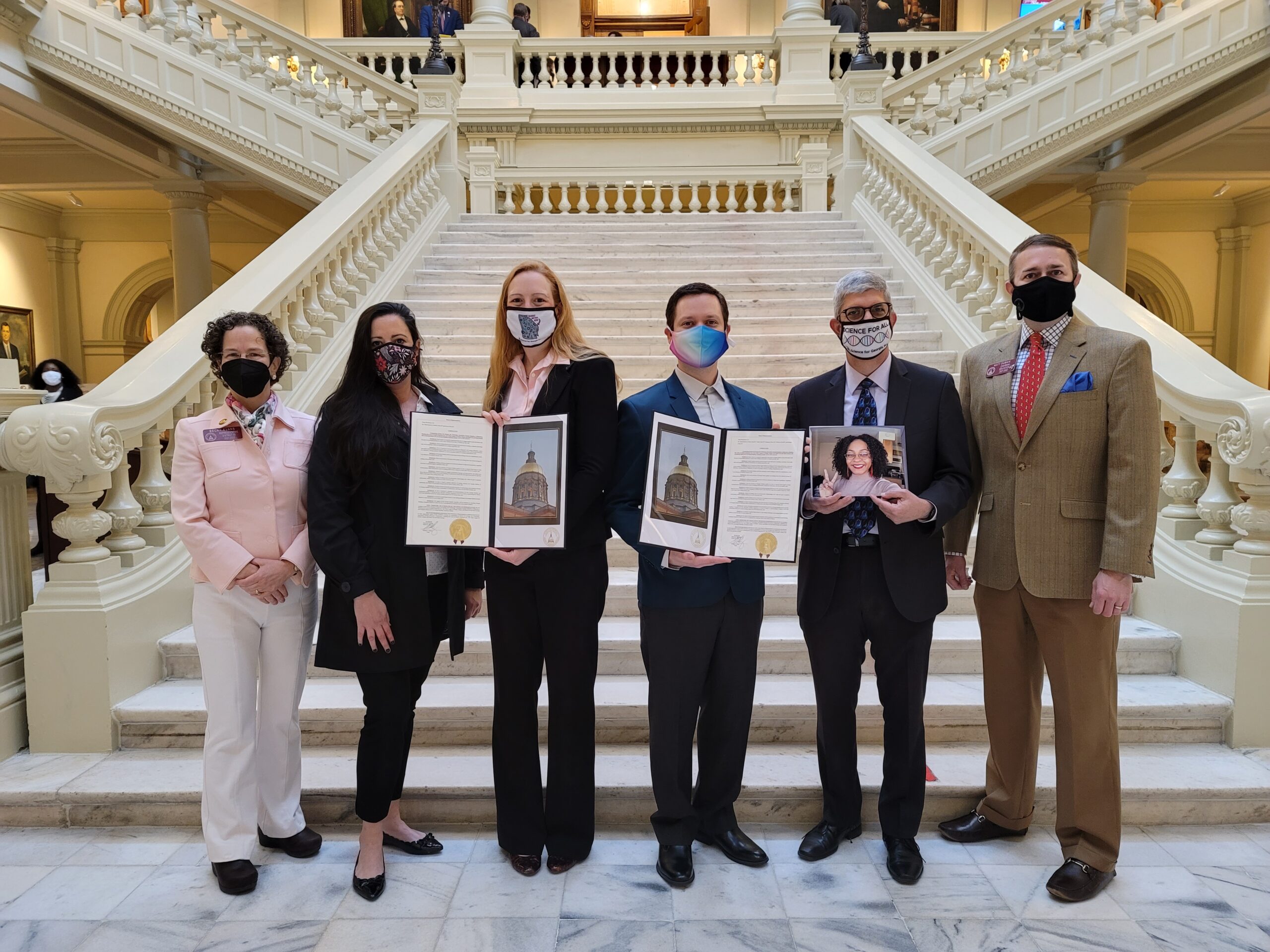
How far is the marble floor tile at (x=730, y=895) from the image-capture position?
2.64m

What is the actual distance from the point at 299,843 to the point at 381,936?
582 mm

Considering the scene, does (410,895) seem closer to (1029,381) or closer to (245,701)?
(245,701)

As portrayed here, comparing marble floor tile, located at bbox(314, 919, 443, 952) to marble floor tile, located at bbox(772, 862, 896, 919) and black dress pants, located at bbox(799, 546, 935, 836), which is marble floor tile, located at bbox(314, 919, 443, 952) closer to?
marble floor tile, located at bbox(772, 862, 896, 919)

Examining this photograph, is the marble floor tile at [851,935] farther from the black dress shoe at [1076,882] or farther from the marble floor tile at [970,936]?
the black dress shoe at [1076,882]

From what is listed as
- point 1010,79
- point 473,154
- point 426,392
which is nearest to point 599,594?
point 426,392

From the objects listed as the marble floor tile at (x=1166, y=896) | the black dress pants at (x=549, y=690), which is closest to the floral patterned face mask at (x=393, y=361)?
the black dress pants at (x=549, y=690)

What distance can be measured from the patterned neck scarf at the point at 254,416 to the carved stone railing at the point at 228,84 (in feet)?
24.8

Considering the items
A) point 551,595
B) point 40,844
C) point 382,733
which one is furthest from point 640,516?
point 40,844

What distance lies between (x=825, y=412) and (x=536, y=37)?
12.7 m

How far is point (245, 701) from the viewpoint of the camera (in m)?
2.77

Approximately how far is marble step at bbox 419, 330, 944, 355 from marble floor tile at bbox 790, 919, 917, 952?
14.0 feet

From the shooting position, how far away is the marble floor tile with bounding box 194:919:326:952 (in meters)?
2.50

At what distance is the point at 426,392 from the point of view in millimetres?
2855

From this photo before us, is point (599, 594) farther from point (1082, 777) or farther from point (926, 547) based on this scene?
point (1082, 777)
